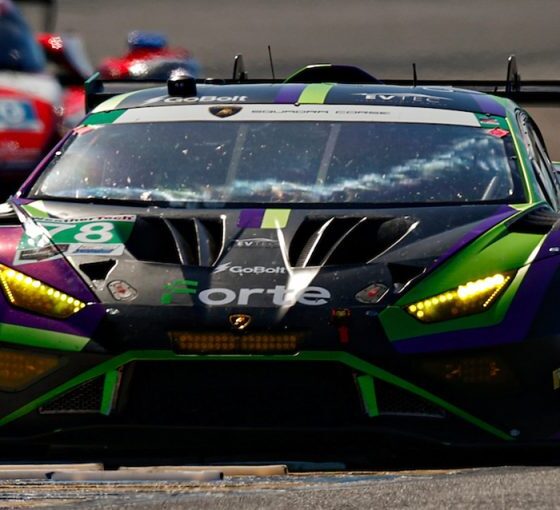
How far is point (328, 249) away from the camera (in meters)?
5.05

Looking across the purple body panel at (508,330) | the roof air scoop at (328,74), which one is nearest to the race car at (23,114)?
the roof air scoop at (328,74)

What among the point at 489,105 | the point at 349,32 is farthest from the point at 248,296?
the point at 349,32

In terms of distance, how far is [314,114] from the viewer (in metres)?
→ 6.20

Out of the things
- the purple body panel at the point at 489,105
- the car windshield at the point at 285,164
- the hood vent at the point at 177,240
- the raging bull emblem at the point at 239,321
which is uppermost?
the raging bull emblem at the point at 239,321

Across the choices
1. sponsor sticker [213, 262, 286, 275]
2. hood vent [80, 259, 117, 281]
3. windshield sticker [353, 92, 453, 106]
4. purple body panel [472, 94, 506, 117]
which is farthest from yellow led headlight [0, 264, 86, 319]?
purple body panel [472, 94, 506, 117]

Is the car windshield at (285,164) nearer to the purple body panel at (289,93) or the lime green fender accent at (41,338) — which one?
the purple body panel at (289,93)

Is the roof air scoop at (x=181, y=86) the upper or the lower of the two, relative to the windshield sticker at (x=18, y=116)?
upper

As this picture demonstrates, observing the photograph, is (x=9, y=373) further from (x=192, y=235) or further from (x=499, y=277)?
(x=499, y=277)

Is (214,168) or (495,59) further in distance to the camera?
(495,59)

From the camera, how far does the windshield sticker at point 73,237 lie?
5.06 meters

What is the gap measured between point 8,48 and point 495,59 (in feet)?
23.4

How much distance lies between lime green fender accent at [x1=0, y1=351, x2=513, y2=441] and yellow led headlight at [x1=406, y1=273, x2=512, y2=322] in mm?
206

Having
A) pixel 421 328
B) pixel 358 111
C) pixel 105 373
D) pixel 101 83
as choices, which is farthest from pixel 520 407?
pixel 101 83

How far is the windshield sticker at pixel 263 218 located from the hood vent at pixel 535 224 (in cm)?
71
